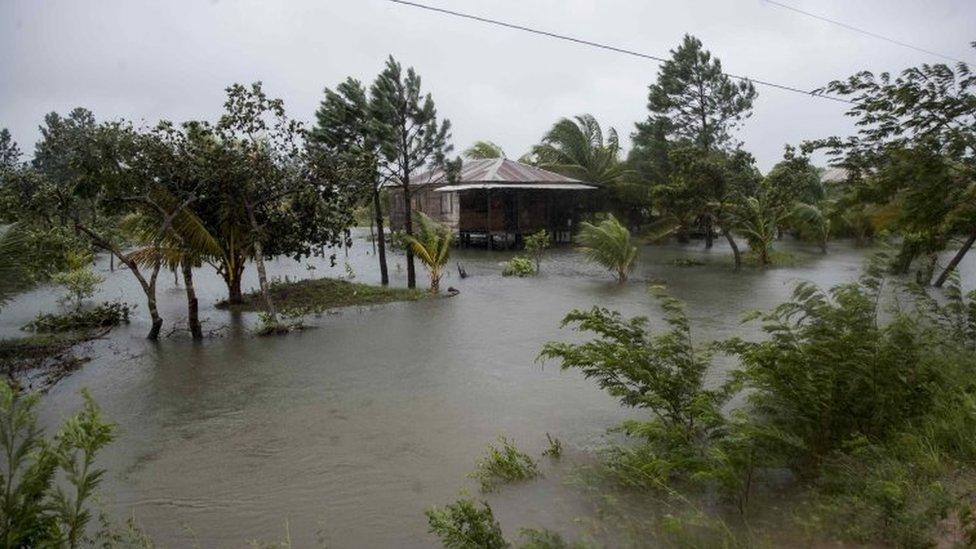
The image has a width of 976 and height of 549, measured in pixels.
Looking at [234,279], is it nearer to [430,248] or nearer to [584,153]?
[430,248]

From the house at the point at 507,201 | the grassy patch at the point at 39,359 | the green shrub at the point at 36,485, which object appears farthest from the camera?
the house at the point at 507,201

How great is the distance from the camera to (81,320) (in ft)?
35.9

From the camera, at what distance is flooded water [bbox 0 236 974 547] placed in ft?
15.0

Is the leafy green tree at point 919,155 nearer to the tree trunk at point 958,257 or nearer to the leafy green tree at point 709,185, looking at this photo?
the tree trunk at point 958,257

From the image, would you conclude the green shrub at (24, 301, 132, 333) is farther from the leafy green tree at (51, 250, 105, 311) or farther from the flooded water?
the leafy green tree at (51, 250, 105, 311)

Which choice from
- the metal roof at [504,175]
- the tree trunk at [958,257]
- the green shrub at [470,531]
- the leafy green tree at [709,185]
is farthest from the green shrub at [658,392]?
the metal roof at [504,175]

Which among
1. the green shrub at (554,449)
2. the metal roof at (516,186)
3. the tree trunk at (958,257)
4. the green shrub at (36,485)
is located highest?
the metal roof at (516,186)

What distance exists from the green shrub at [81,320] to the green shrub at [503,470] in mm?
8736

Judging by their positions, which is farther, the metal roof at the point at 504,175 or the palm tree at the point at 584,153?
the palm tree at the point at 584,153

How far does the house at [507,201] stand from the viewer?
23312 millimetres

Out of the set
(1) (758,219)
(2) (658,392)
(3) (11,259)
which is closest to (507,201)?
(1) (758,219)

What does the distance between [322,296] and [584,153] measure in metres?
18.4

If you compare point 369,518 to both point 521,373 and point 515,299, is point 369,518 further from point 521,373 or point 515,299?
point 515,299

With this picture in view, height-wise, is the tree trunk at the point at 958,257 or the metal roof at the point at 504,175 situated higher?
the metal roof at the point at 504,175
